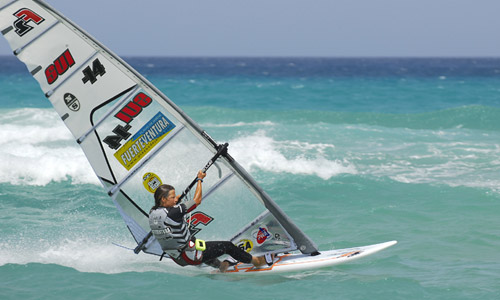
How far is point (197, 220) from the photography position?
608cm

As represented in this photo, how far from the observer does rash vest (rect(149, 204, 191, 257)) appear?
543cm

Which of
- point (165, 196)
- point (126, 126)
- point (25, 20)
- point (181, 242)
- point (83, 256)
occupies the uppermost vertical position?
point (25, 20)

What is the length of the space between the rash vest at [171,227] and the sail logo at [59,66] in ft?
5.14

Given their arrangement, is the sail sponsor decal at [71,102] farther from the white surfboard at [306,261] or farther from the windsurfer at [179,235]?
the white surfboard at [306,261]

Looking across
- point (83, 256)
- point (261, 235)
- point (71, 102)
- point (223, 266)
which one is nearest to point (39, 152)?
point (83, 256)

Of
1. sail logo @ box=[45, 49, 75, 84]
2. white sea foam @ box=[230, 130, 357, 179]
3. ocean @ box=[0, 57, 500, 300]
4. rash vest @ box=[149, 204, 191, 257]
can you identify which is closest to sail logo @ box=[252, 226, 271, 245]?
ocean @ box=[0, 57, 500, 300]

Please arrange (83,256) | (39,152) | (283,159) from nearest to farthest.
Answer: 1. (83,256)
2. (283,159)
3. (39,152)

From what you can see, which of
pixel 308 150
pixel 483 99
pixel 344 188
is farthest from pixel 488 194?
pixel 483 99

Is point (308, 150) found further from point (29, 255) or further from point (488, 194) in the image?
point (29, 255)

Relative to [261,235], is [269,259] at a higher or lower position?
→ lower

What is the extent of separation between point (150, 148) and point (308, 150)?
27.8ft

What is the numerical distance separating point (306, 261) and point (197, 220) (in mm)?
1115

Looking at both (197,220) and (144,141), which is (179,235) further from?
(144,141)

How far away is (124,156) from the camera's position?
19.4 feet
